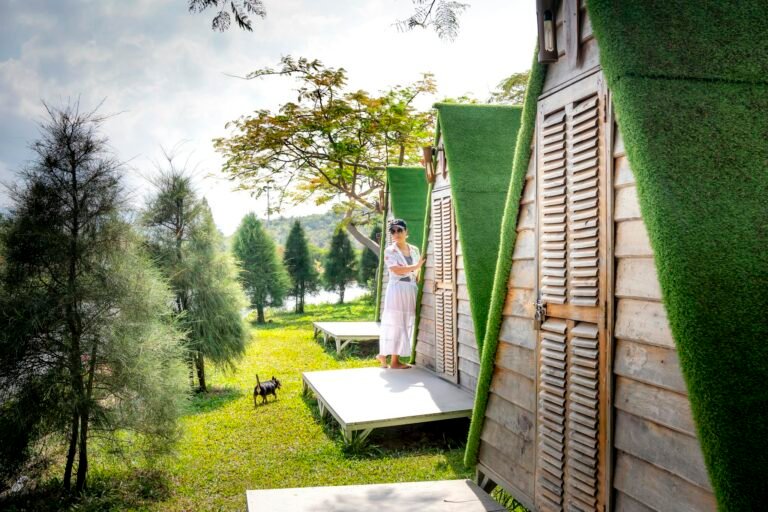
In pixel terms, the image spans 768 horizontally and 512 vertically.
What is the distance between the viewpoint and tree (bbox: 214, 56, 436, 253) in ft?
57.9

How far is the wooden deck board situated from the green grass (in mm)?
373

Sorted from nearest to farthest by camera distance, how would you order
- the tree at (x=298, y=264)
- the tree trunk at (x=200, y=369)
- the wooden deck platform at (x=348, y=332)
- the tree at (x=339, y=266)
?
1. the tree trunk at (x=200, y=369)
2. the wooden deck platform at (x=348, y=332)
3. the tree at (x=298, y=264)
4. the tree at (x=339, y=266)

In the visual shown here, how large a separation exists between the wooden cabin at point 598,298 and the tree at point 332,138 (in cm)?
1268

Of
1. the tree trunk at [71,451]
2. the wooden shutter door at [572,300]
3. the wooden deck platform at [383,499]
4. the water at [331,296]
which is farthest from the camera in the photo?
the water at [331,296]

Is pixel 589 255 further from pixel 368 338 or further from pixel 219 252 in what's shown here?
pixel 368 338

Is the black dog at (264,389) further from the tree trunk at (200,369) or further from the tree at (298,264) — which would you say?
the tree at (298,264)

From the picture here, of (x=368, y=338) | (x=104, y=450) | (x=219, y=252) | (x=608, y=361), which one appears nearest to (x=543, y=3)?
(x=608, y=361)

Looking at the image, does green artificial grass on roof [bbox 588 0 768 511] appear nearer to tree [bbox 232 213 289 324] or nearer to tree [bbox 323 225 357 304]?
tree [bbox 232 213 289 324]

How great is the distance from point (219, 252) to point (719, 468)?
8973mm

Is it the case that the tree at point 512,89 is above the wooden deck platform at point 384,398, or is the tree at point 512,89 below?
above

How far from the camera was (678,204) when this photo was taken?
249cm

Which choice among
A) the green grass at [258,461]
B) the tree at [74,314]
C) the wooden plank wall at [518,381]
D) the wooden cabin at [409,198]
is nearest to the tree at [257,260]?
the wooden cabin at [409,198]

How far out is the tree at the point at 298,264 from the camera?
96.9 feet

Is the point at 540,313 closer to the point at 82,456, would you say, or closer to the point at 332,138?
the point at 82,456
